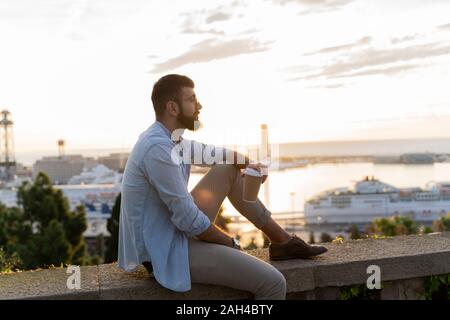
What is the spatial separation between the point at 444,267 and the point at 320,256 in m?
0.69

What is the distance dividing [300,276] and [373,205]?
7677 cm

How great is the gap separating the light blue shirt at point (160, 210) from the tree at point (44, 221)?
40.4 feet

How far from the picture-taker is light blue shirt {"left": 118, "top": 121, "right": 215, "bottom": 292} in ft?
7.89

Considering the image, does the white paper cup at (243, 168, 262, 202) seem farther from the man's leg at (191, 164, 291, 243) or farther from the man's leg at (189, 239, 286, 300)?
the man's leg at (189, 239, 286, 300)

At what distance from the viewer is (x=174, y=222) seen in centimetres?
244

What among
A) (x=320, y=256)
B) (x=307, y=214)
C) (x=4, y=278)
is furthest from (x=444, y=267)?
(x=307, y=214)

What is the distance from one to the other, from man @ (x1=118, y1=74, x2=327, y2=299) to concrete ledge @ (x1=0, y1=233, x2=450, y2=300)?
103 mm

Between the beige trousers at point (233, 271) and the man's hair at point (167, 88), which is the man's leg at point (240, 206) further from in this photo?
the man's hair at point (167, 88)

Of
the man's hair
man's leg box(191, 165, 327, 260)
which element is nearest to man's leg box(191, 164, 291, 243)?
man's leg box(191, 165, 327, 260)

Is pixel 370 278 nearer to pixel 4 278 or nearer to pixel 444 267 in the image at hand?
pixel 444 267

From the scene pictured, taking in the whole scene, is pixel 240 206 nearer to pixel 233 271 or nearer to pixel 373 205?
pixel 233 271
